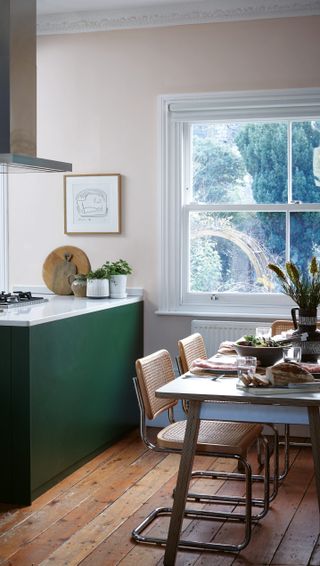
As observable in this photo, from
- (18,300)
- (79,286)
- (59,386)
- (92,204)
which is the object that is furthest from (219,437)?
(92,204)

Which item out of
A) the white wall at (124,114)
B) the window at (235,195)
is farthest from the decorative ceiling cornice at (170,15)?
the window at (235,195)

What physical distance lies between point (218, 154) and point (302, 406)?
2838mm

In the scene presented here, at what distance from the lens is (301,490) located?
13.7ft

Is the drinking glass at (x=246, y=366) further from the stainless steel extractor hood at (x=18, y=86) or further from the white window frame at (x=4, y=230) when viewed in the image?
the white window frame at (x=4, y=230)

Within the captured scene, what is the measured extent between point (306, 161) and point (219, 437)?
94.3 inches

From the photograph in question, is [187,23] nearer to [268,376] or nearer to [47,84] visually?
[47,84]

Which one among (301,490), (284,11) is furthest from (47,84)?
(301,490)

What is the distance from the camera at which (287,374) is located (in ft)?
9.84

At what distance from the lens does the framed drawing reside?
5.50 meters

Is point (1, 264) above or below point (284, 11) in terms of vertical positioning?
below

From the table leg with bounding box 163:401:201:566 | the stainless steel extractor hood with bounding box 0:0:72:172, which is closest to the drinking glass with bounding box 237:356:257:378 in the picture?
the table leg with bounding box 163:401:201:566

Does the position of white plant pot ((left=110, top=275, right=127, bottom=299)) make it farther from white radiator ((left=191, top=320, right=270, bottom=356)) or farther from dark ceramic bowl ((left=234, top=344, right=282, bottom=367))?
dark ceramic bowl ((left=234, top=344, right=282, bottom=367))

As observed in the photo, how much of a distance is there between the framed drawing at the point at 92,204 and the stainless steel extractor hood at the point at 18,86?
881mm

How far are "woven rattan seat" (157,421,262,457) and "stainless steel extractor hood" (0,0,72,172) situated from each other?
64.9 inches
